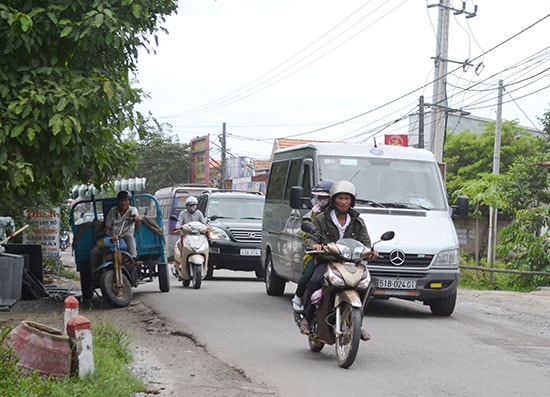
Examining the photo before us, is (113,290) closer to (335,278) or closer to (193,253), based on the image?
(193,253)

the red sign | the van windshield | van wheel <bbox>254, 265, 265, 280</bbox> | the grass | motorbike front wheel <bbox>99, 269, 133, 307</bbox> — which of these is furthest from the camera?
the red sign

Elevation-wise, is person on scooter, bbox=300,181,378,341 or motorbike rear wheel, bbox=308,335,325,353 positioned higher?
person on scooter, bbox=300,181,378,341

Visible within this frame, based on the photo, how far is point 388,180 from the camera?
42.5 ft

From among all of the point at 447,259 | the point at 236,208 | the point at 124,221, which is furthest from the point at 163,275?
the point at 236,208

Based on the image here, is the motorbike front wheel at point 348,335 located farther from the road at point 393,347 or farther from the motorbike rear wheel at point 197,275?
the motorbike rear wheel at point 197,275

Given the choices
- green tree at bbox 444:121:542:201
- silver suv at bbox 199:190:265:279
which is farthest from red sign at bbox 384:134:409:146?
silver suv at bbox 199:190:265:279

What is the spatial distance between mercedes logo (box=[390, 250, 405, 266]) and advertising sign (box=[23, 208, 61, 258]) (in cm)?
1130

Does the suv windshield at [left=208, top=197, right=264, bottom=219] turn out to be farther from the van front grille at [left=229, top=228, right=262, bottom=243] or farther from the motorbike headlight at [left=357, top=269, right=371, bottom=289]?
Result: the motorbike headlight at [left=357, top=269, right=371, bottom=289]

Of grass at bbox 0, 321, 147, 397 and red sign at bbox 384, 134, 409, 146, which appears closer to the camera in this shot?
grass at bbox 0, 321, 147, 397

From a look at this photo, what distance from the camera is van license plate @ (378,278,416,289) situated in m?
11.7

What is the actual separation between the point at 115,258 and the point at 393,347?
17.8ft

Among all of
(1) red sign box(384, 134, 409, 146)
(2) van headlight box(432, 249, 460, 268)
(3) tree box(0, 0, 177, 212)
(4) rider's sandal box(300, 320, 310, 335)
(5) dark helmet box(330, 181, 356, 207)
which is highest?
(1) red sign box(384, 134, 409, 146)

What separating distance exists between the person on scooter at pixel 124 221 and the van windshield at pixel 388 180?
3.38 meters

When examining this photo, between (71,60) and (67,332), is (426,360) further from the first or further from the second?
(71,60)
